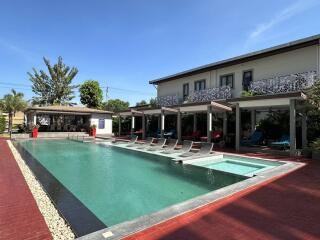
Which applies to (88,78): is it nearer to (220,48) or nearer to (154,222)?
(220,48)

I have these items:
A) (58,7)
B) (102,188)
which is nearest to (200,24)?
(58,7)

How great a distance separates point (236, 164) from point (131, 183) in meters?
5.92

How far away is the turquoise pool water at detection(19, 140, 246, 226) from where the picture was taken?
684cm

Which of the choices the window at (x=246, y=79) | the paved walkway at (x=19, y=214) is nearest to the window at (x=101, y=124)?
the window at (x=246, y=79)

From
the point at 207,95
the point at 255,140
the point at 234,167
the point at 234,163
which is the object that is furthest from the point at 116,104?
the point at 234,167

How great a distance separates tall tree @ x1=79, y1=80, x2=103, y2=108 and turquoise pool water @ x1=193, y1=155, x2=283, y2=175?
1426 inches

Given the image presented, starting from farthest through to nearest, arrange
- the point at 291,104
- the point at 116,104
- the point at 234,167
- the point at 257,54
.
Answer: the point at 116,104 < the point at 257,54 < the point at 291,104 < the point at 234,167

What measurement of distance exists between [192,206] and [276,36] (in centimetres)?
1846

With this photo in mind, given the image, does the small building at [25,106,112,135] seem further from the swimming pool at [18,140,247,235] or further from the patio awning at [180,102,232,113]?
the swimming pool at [18,140,247,235]

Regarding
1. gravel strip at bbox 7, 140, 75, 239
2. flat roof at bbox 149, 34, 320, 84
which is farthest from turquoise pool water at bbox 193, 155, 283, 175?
flat roof at bbox 149, 34, 320, 84

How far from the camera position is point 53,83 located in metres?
48.6

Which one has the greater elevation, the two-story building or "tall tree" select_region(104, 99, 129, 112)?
"tall tree" select_region(104, 99, 129, 112)

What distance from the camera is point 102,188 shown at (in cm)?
861

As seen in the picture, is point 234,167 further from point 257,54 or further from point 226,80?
point 226,80
